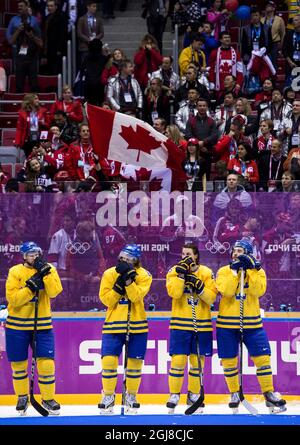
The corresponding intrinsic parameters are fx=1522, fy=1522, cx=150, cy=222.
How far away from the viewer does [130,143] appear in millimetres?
16078

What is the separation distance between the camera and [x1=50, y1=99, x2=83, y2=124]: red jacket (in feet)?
59.0

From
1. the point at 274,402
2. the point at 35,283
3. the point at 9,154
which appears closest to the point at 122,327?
the point at 35,283

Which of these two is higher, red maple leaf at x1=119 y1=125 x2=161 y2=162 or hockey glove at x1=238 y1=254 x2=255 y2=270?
red maple leaf at x1=119 y1=125 x2=161 y2=162

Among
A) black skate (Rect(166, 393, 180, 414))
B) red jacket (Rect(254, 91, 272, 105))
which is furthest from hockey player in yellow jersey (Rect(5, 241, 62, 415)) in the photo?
red jacket (Rect(254, 91, 272, 105))

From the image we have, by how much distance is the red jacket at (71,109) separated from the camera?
708 inches

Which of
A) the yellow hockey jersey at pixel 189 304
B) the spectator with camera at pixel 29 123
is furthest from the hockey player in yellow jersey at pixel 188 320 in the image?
the spectator with camera at pixel 29 123

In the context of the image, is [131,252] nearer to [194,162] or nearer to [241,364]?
[241,364]

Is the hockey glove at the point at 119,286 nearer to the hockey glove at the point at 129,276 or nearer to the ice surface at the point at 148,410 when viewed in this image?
the hockey glove at the point at 129,276

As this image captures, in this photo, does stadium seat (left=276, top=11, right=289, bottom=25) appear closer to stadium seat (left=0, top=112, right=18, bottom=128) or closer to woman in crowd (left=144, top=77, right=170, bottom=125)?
woman in crowd (left=144, top=77, right=170, bottom=125)

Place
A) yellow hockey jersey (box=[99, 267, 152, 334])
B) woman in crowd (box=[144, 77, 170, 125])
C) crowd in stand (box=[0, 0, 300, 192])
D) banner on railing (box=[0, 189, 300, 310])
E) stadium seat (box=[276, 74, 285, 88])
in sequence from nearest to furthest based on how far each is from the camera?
yellow hockey jersey (box=[99, 267, 152, 334]) < banner on railing (box=[0, 189, 300, 310]) < crowd in stand (box=[0, 0, 300, 192]) < woman in crowd (box=[144, 77, 170, 125]) < stadium seat (box=[276, 74, 285, 88])

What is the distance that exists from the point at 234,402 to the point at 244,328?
0.69 metres

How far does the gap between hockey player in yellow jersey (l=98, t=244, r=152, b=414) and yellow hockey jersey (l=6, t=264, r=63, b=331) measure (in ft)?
1.58

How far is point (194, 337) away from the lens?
13773 mm

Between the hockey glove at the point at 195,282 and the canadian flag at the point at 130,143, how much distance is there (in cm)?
254
